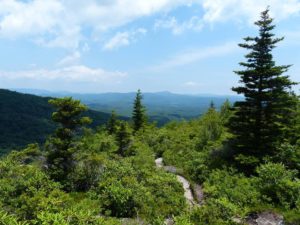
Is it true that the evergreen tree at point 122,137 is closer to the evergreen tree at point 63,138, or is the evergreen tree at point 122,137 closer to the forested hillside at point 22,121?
the evergreen tree at point 63,138

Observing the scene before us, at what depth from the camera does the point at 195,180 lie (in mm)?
23484

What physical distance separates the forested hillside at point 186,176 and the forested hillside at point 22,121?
4206 inches

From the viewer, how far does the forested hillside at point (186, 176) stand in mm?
14031

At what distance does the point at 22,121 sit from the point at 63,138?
156885 millimetres

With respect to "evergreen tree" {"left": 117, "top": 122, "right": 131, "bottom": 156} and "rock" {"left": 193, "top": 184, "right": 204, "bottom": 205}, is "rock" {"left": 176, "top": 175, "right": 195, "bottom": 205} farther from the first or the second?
"evergreen tree" {"left": 117, "top": 122, "right": 131, "bottom": 156}

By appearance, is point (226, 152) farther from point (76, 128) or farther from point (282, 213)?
point (76, 128)

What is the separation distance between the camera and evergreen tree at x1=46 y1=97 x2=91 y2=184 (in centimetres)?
1969

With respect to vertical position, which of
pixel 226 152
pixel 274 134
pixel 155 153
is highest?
pixel 274 134

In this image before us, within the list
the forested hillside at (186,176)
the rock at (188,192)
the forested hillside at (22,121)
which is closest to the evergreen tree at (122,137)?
the forested hillside at (186,176)

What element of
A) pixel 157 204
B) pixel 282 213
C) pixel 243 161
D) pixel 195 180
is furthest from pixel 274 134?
pixel 157 204

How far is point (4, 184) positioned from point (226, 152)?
51.7 feet

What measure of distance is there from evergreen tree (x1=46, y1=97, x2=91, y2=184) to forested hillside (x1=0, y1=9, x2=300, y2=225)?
0.20 feet

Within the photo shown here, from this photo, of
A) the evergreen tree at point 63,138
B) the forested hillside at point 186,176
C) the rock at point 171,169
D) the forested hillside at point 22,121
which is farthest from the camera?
the forested hillside at point 22,121

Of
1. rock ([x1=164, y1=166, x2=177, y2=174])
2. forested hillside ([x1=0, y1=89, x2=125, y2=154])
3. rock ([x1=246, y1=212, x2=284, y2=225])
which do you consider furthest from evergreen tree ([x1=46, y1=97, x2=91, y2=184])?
forested hillside ([x1=0, y1=89, x2=125, y2=154])
